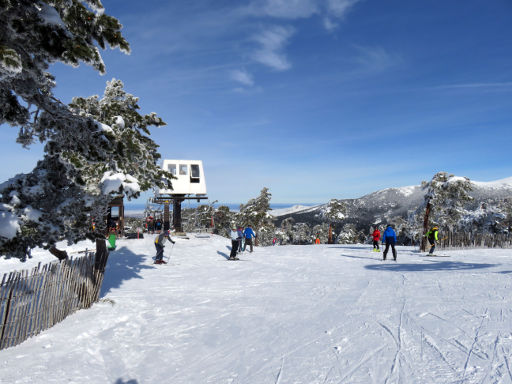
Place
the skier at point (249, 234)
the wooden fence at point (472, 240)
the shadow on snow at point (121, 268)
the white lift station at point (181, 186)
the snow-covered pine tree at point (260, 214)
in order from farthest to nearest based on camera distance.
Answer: the snow-covered pine tree at point (260, 214), the white lift station at point (181, 186), the wooden fence at point (472, 240), the skier at point (249, 234), the shadow on snow at point (121, 268)

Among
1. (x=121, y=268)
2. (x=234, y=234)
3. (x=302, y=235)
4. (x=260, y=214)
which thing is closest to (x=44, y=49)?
(x=121, y=268)

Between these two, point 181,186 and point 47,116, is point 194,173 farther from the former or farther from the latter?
point 47,116

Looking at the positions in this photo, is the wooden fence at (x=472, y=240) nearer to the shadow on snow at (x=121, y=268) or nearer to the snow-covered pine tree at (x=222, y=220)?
the shadow on snow at (x=121, y=268)

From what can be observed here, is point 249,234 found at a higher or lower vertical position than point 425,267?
higher

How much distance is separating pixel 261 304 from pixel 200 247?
12.5 m

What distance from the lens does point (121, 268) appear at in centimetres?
1414

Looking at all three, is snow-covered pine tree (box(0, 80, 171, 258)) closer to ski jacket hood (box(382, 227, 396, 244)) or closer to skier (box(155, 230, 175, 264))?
skier (box(155, 230, 175, 264))

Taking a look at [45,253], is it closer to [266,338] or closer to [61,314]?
[61,314]

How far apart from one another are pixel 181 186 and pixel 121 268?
1286cm

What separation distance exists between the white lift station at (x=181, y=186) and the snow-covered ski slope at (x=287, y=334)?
1446 centimetres

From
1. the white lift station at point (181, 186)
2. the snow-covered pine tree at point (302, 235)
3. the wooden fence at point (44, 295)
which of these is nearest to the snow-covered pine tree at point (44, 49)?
the wooden fence at point (44, 295)

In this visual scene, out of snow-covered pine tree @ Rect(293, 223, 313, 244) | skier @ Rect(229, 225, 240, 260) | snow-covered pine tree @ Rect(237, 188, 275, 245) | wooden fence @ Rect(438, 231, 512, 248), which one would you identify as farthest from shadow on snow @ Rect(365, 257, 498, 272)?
snow-covered pine tree @ Rect(293, 223, 313, 244)

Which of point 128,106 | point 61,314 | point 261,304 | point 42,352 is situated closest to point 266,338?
point 261,304

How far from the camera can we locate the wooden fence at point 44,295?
225 inches
